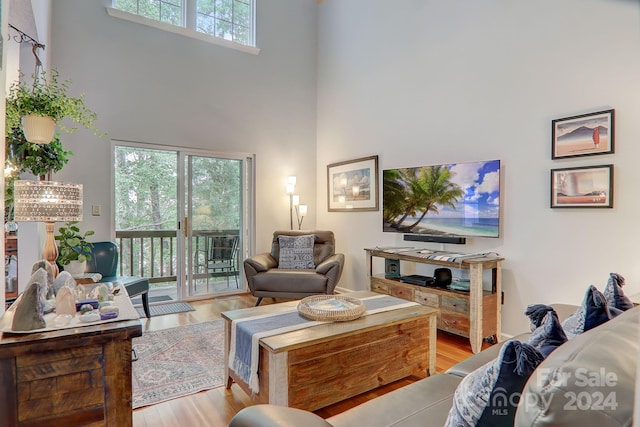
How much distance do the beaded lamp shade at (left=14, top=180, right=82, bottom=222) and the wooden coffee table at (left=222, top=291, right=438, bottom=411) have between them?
1071 millimetres

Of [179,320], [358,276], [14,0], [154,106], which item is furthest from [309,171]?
[14,0]

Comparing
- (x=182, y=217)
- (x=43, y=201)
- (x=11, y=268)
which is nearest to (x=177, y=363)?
(x=43, y=201)

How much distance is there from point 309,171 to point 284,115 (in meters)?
0.88

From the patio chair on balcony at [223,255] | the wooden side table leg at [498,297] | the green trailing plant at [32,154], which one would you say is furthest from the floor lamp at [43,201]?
the wooden side table leg at [498,297]

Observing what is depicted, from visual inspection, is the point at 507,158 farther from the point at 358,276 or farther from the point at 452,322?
the point at 358,276

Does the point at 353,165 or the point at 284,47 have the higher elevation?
the point at 284,47

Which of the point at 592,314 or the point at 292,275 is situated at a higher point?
the point at 592,314

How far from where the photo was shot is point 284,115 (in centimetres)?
505

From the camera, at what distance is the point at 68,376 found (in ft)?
4.10

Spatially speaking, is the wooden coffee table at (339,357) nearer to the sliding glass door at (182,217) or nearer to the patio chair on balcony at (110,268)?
the patio chair on balcony at (110,268)

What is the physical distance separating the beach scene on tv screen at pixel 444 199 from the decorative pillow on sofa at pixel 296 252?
1.00m

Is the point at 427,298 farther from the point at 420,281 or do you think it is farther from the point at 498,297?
the point at 498,297

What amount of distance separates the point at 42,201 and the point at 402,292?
9.28ft

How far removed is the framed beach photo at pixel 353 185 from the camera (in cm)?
432
